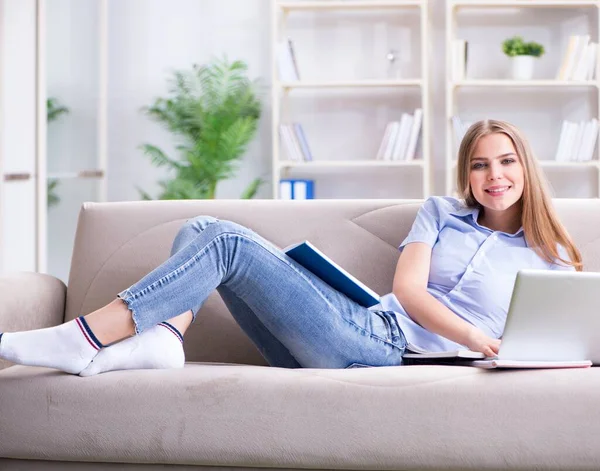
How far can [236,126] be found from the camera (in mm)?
5109

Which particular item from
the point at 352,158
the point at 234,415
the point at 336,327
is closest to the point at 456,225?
the point at 336,327

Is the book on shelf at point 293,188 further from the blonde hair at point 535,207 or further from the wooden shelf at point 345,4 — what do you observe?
the blonde hair at point 535,207

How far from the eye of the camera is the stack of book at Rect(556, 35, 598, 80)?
482 centimetres

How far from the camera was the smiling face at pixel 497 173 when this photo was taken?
211cm

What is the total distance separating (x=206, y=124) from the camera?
5.19 meters

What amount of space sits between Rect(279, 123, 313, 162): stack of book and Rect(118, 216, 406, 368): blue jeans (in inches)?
121

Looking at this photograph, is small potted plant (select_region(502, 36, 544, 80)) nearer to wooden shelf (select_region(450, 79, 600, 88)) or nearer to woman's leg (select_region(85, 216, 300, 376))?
wooden shelf (select_region(450, 79, 600, 88))

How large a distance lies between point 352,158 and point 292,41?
0.79 metres

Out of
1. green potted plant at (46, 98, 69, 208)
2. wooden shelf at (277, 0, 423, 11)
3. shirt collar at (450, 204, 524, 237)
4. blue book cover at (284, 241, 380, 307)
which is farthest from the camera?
wooden shelf at (277, 0, 423, 11)

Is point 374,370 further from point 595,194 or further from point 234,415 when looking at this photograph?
point 595,194

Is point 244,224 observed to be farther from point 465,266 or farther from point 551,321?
point 551,321

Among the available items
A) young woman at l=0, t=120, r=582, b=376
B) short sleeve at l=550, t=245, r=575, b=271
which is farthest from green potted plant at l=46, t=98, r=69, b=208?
short sleeve at l=550, t=245, r=575, b=271

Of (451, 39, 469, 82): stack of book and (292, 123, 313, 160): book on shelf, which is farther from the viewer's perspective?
(292, 123, 313, 160): book on shelf

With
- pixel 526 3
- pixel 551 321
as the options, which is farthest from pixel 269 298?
pixel 526 3
